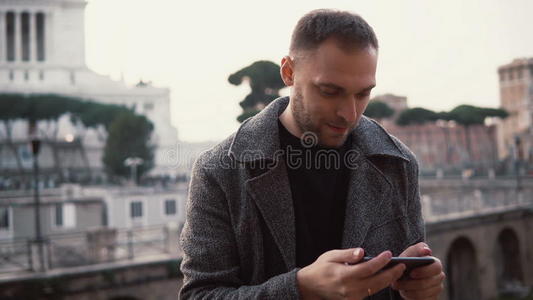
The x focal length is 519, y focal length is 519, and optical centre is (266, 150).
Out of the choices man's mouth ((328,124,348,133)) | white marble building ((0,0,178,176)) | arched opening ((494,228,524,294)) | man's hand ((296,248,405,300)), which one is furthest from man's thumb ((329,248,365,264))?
white marble building ((0,0,178,176))

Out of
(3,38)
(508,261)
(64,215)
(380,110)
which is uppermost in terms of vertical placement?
(3,38)

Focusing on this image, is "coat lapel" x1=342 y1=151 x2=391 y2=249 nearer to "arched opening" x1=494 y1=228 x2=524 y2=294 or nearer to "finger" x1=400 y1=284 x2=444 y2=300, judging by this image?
"finger" x1=400 y1=284 x2=444 y2=300

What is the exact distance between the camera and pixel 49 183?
28844mm

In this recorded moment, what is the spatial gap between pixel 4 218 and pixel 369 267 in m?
18.2

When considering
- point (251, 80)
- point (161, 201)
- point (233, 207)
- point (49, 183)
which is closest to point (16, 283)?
point (251, 80)

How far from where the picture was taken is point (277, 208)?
3.89 ft

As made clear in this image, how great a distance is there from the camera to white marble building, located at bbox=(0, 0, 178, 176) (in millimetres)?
40312

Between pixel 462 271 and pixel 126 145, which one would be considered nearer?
pixel 462 271

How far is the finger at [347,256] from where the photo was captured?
3.04 feet

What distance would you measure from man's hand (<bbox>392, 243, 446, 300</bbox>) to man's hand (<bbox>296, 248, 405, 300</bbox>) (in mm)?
103

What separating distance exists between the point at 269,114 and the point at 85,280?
8497 millimetres

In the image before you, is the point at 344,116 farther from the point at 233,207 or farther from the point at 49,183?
the point at 49,183

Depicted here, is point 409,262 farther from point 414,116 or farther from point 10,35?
point 10,35

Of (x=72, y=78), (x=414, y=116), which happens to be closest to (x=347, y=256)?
(x=414, y=116)
